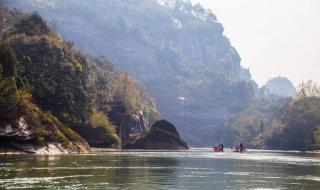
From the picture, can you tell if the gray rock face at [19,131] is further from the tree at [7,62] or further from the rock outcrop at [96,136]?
the rock outcrop at [96,136]

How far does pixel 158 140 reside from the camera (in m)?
166

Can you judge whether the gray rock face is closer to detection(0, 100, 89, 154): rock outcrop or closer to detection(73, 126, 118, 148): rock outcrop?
detection(0, 100, 89, 154): rock outcrop

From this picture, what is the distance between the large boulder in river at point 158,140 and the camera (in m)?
164

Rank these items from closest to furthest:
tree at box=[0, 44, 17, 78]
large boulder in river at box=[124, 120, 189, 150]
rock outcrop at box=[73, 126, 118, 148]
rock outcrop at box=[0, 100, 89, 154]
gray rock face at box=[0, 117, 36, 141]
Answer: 1. gray rock face at box=[0, 117, 36, 141]
2. rock outcrop at box=[0, 100, 89, 154]
3. tree at box=[0, 44, 17, 78]
4. rock outcrop at box=[73, 126, 118, 148]
5. large boulder in river at box=[124, 120, 189, 150]

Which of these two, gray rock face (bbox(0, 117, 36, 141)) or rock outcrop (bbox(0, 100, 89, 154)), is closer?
gray rock face (bbox(0, 117, 36, 141))

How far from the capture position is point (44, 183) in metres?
35.2

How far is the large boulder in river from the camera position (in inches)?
6467

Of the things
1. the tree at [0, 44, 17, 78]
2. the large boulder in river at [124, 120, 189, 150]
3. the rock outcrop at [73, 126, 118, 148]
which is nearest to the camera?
the tree at [0, 44, 17, 78]

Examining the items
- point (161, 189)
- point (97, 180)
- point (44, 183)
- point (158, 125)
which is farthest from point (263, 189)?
point (158, 125)

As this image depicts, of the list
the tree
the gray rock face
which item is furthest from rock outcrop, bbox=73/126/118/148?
the gray rock face

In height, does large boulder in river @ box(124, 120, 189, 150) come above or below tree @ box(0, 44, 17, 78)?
below

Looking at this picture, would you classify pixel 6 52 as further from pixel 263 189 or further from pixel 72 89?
pixel 263 189

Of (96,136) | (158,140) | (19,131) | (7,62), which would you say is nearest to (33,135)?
(19,131)

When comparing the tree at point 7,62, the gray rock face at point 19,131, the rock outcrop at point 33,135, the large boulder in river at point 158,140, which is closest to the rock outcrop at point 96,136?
the large boulder in river at point 158,140
